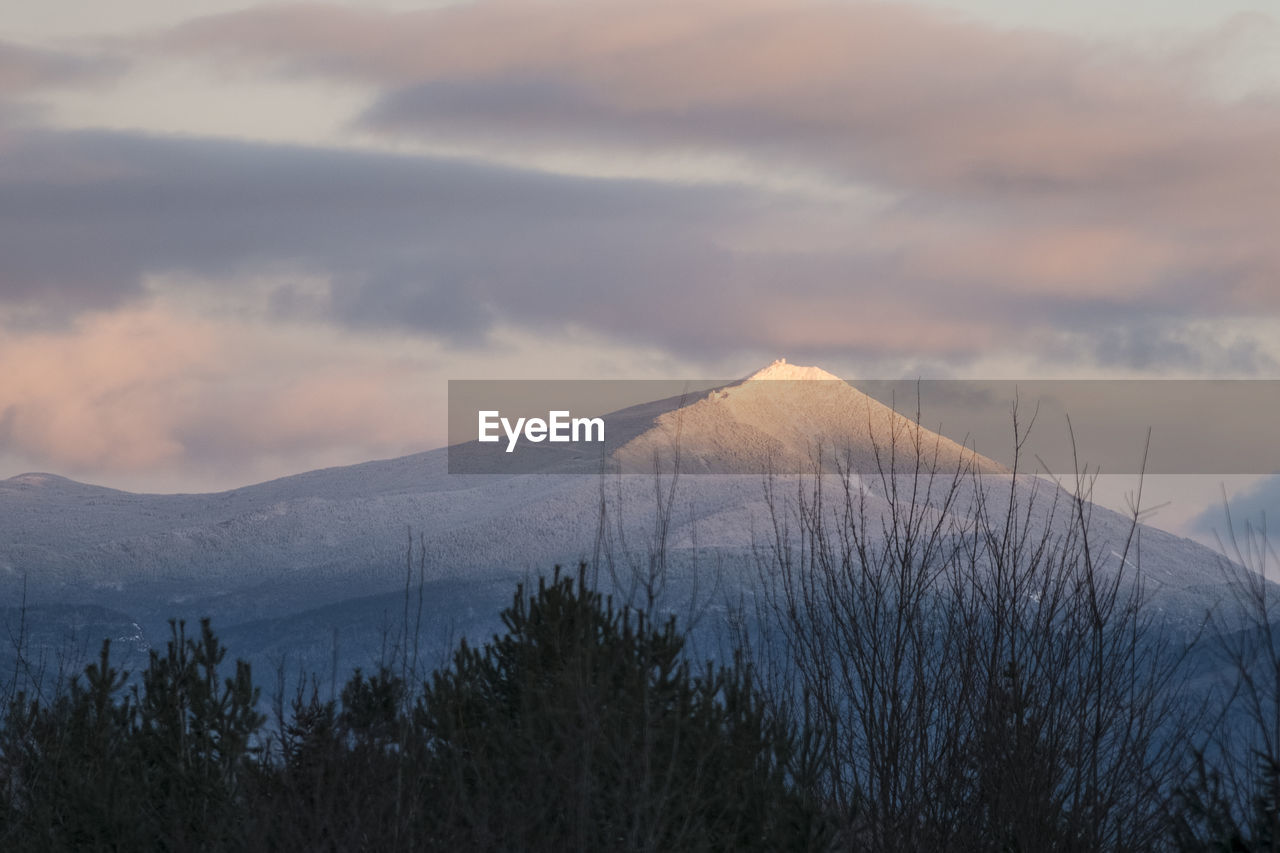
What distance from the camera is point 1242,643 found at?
7.32 m

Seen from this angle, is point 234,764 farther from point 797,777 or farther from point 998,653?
point 998,653

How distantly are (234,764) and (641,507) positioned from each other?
11876cm

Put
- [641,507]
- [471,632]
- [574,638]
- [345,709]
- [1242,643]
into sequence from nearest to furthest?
[1242,643], [345,709], [574,638], [471,632], [641,507]

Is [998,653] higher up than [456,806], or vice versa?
[998,653]

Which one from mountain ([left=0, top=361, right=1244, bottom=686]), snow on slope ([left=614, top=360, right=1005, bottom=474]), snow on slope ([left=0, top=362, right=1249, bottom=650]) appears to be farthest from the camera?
snow on slope ([left=614, top=360, right=1005, bottom=474])

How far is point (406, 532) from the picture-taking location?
13562cm

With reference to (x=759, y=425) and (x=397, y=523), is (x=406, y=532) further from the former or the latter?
(x=759, y=425)

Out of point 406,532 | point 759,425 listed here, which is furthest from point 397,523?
point 759,425

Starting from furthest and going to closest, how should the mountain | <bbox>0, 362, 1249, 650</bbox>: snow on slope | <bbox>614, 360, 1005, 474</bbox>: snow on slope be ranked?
<bbox>614, 360, 1005, 474</bbox>: snow on slope
<bbox>0, 362, 1249, 650</bbox>: snow on slope
the mountain

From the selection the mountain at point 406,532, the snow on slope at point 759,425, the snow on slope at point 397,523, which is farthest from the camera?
the snow on slope at point 759,425

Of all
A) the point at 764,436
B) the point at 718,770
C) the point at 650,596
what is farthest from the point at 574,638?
the point at 764,436

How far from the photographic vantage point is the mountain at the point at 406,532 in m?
116

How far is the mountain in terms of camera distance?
382 feet

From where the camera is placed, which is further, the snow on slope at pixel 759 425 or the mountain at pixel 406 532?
the snow on slope at pixel 759 425
